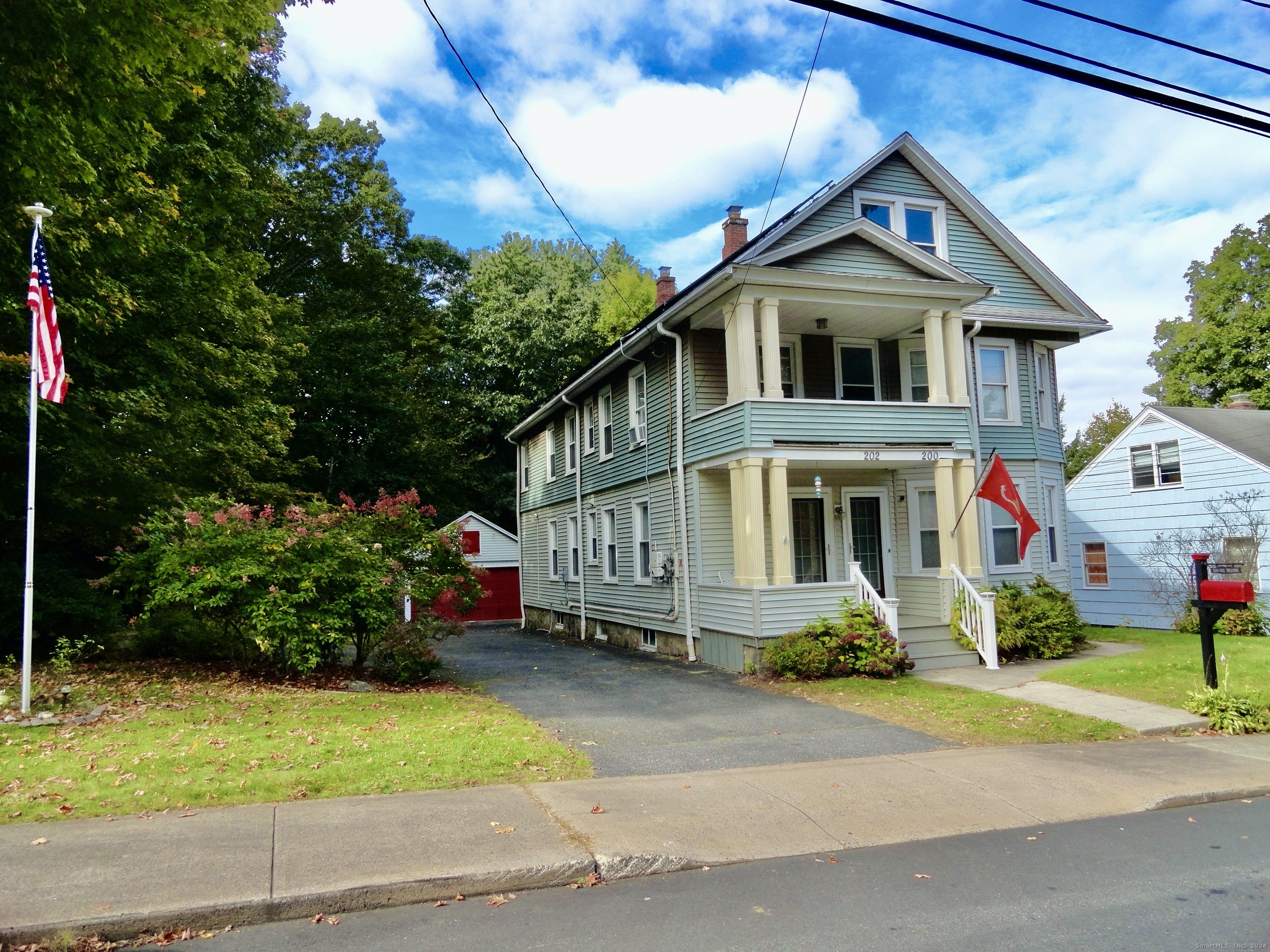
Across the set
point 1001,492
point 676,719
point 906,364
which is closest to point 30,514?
point 676,719

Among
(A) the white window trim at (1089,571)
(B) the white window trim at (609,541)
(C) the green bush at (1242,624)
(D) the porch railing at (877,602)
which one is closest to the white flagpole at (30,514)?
(D) the porch railing at (877,602)

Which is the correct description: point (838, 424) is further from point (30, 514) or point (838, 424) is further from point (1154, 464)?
point (1154, 464)

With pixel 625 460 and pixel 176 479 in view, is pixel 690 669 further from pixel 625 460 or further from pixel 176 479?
pixel 176 479

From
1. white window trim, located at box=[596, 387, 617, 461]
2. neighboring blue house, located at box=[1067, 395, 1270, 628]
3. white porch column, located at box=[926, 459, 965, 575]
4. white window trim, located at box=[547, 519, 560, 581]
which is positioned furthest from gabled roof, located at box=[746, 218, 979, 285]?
white window trim, located at box=[547, 519, 560, 581]

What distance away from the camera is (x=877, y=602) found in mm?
14062

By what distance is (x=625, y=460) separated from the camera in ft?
65.9

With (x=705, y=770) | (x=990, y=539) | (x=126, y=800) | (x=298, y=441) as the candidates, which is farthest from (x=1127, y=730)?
(x=298, y=441)

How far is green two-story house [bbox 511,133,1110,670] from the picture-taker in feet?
47.9

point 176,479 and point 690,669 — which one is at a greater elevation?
point 176,479

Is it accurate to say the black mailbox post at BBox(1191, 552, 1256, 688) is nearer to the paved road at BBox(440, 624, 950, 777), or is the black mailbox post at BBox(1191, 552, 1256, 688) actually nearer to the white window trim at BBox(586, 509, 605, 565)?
the paved road at BBox(440, 624, 950, 777)

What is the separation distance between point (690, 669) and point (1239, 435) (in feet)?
56.0

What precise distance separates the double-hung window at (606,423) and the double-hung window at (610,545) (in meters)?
1.45

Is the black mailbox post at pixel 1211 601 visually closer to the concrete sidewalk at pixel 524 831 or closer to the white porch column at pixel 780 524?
the concrete sidewalk at pixel 524 831

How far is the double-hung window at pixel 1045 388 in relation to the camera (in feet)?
63.7
